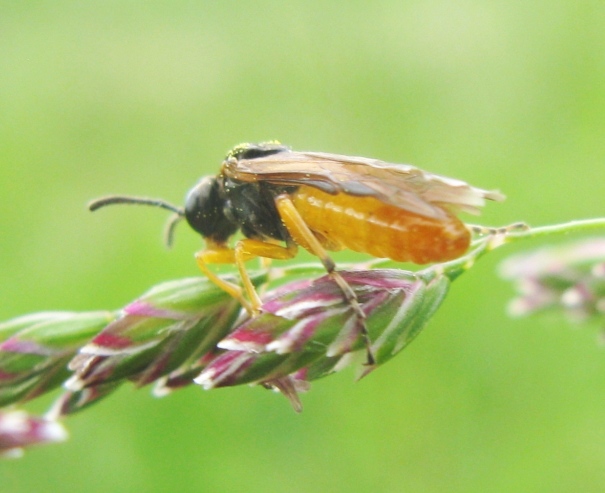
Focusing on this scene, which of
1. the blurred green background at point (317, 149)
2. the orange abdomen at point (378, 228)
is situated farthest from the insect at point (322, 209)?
the blurred green background at point (317, 149)

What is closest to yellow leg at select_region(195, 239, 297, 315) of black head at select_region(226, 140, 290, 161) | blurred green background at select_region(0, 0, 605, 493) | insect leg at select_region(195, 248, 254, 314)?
insect leg at select_region(195, 248, 254, 314)

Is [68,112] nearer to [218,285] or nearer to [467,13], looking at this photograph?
[467,13]

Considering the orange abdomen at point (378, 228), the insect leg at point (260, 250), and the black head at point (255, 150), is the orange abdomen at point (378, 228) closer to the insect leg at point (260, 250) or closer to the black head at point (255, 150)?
the insect leg at point (260, 250)

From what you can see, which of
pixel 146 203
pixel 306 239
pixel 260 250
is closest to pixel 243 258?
pixel 260 250

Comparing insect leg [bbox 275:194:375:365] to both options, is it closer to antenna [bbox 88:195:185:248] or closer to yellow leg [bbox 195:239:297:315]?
yellow leg [bbox 195:239:297:315]

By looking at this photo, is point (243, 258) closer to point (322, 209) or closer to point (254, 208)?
point (254, 208)
